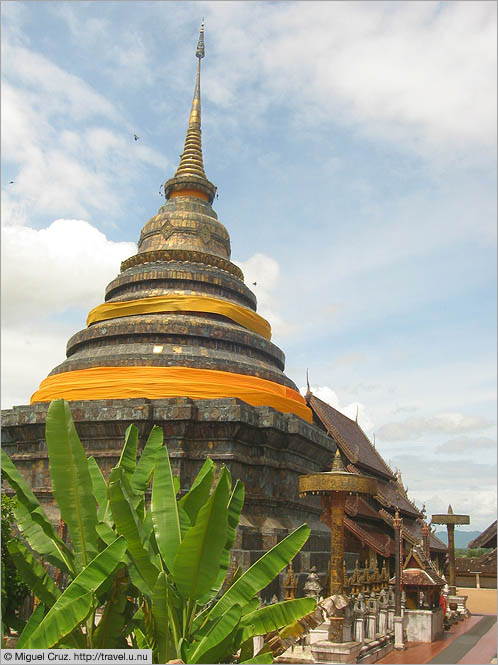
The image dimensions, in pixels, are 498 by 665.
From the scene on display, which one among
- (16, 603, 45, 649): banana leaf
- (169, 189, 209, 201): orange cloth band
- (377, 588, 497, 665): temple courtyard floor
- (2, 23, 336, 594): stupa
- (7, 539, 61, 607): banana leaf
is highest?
(169, 189, 209, 201): orange cloth band

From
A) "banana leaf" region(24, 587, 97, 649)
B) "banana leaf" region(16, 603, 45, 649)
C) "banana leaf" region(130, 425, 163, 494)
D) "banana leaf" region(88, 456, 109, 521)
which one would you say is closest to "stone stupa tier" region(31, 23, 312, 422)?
"banana leaf" region(88, 456, 109, 521)

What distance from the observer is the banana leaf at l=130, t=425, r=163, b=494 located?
8477 mm

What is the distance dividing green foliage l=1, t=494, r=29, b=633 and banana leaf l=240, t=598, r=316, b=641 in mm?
3160

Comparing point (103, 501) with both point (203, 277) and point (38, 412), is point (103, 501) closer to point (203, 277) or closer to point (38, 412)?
point (38, 412)

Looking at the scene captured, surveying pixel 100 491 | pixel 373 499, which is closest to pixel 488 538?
pixel 373 499

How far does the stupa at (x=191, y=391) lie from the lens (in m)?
16.2

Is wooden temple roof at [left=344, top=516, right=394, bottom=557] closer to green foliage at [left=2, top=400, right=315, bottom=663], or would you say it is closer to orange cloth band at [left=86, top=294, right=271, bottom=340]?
orange cloth band at [left=86, top=294, right=271, bottom=340]

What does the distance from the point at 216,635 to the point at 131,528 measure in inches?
53.5

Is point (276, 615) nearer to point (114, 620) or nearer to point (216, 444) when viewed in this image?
point (114, 620)

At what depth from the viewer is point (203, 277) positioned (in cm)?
2073

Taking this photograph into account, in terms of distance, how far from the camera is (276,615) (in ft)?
24.7

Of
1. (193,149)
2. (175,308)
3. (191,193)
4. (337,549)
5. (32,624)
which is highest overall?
(193,149)

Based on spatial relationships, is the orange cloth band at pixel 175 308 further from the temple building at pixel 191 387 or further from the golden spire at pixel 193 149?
the golden spire at pixel 193 149

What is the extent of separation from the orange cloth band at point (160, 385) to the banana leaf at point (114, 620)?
921 centimetres
